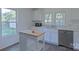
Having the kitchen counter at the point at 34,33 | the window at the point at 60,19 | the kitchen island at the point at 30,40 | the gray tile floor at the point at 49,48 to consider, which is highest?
the window at the point at 60,19

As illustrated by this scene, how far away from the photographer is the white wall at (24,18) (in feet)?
8.63

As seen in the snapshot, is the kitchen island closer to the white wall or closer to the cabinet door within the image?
the white wall

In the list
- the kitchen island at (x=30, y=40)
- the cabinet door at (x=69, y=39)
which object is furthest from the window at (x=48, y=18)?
the cabinet door at (x=69, y=39)

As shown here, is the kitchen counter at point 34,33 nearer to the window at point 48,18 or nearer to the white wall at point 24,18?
the white wall at point 24,18

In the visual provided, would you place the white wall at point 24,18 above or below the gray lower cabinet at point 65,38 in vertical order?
above

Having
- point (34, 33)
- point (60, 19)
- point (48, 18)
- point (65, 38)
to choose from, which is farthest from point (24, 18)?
point (65, 38)

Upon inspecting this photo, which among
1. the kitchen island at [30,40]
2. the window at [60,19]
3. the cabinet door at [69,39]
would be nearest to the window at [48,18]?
the window at [60,19]

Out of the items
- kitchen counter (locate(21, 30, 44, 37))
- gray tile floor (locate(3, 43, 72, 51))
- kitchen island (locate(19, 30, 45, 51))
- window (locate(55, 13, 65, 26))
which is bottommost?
gray tile floor (locate(3, 43, 72, 51))

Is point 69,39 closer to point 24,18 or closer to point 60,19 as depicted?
point 60,19

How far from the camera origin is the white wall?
8.63 ft

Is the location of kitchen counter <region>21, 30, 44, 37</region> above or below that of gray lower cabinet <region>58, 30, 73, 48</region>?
above

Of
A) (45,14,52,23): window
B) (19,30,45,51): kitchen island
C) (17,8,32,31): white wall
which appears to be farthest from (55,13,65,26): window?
(17,8,32,31): white wall

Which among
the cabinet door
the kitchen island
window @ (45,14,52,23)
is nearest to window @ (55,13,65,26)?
window @ (45,14,52,23)

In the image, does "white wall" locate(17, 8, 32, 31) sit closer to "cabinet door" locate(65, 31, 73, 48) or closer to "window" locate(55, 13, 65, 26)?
"window" locate(55, 13, 65, 26)
